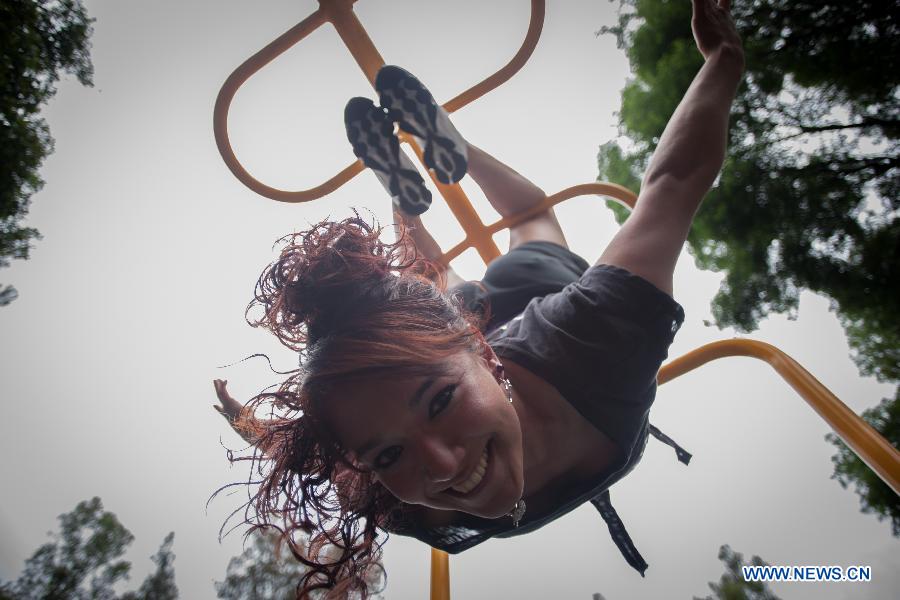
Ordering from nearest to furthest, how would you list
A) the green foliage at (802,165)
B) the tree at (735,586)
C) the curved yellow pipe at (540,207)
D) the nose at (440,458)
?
the nose at (440,458) < the curved yellow pipe at (540,207) < the green foliage at (802,165) < the tree at (735,586)

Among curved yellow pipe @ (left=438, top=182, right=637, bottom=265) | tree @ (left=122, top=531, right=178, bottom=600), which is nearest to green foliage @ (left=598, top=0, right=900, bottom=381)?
curved yellow pipe @ (left=438, top=182, right=637, bottom=265)

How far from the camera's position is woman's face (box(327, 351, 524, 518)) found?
2.04ft

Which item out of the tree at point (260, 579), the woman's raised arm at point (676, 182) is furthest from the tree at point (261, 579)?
the woman's raised arm at point (676, 182)

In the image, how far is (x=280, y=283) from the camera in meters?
0.81

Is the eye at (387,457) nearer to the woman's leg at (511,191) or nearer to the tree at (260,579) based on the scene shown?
the woman's leg at (511,191)

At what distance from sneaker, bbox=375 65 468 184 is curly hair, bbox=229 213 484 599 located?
38 centimetres

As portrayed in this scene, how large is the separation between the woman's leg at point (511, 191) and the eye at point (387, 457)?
2.99ft

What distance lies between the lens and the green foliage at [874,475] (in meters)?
2.15

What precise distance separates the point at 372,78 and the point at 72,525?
414 cm

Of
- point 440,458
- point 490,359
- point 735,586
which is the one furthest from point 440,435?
point 735,586

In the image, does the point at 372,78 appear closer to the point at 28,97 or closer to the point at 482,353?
the point at 482,353

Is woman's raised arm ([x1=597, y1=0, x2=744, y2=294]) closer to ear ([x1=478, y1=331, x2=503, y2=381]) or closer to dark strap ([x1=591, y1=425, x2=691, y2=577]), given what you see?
ear ([x1=478, y1=331, x2=503, y2=381])

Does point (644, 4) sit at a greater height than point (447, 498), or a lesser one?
greater

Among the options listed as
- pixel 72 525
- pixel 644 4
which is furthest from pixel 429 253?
pixel 72 525
